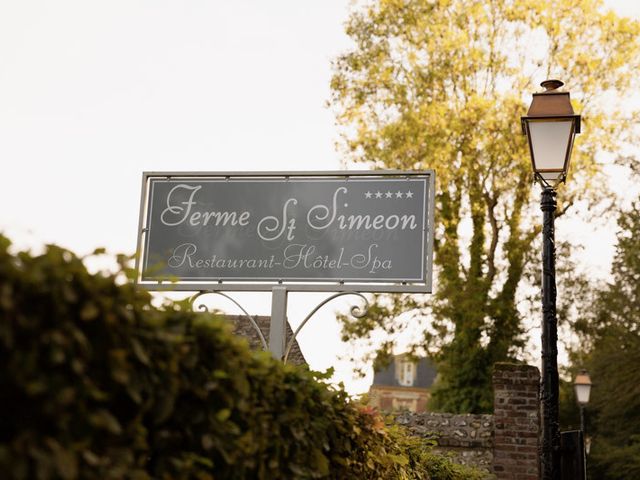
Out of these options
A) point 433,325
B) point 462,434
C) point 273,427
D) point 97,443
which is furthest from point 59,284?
point 433,325

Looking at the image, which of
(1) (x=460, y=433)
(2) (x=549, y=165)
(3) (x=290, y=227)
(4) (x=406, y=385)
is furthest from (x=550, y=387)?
(4) (x=406, y=385)

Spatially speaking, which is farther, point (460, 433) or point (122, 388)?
point (460, 433)

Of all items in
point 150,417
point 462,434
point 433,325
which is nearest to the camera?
point 150,417

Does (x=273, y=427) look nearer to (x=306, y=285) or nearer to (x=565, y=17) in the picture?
(x=306, y=285)

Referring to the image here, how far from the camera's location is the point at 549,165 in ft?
29.8

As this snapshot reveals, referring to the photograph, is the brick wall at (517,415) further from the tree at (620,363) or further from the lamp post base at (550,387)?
the tree at (620,363)

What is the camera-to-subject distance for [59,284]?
8.91 feet

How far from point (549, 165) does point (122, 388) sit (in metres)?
6.78

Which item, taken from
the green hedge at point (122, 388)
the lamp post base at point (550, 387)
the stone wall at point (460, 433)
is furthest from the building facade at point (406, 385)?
the green hedge at point (122, 388)

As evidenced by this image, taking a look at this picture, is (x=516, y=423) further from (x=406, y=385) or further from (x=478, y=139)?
(x=406, y=385)

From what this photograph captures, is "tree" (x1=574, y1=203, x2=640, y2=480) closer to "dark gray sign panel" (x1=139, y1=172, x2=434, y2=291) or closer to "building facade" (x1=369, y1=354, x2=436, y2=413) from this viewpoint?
"dark gray sign panel" (x1=139, y1=172, x2=434, y2=291)

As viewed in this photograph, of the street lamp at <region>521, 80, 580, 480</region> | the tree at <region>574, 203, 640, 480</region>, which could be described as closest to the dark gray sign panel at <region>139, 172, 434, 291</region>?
the street lamp at <region>521, 80, 580, 480</region>

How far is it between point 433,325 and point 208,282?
17.6 m

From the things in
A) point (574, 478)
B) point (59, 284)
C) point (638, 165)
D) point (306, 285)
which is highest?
point (638, 165)
